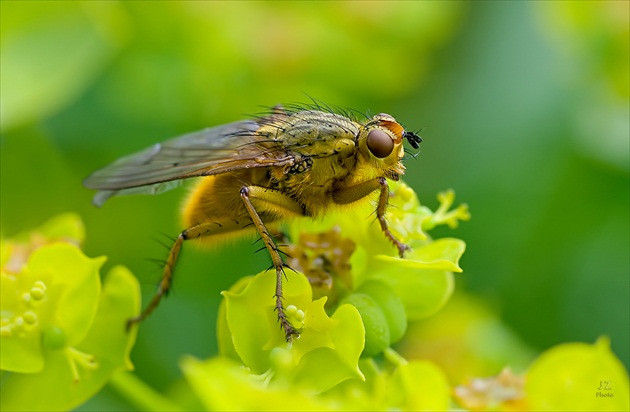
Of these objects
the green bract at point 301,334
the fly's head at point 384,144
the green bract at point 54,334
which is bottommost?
the green bract at point 54,334

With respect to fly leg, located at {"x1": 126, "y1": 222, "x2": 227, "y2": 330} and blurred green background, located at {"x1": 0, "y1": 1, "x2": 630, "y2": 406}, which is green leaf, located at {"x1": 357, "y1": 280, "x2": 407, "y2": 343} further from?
blurred green background, located at {"x1": 0, "y1": 1, "x2": 630, "y2": 406}

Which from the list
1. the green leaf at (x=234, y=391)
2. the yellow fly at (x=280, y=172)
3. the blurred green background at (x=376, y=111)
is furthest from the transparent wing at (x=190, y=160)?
the green leaf at (x=234, y=391)

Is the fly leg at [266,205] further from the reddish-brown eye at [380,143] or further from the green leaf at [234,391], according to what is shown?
the green leaf at [234,391]

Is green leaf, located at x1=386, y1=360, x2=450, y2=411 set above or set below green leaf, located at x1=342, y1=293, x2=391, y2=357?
below

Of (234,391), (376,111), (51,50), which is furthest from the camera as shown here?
(376,111)

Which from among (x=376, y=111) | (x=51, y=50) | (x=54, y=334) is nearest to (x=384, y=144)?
(x=54, y=334)

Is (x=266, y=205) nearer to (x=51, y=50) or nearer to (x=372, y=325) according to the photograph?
(x=372, y=325)

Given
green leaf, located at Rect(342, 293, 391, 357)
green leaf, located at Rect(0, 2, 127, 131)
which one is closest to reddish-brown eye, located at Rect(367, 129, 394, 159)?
green leaf, located at Rect(342, 293, 391, 357)
